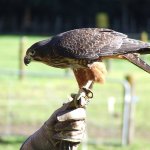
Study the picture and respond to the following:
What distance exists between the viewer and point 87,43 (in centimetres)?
364

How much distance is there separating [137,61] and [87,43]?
0.36 meters

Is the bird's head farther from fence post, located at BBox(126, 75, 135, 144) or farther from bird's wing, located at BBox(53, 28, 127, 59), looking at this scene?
fence post, located at BBox(126, 75, 135, 144)

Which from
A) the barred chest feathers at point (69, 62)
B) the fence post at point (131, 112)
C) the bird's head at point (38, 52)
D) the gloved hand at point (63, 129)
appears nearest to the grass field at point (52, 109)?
the fence post at point (131, 112)

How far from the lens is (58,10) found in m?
41.2

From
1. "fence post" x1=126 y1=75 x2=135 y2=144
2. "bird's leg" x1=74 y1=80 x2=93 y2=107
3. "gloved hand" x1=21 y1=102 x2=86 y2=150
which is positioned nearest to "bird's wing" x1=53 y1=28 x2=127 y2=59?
"bird's leg" x1=74 y1=80 x2=93 y2=107

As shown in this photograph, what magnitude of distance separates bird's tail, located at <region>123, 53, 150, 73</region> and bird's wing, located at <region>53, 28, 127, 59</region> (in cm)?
9

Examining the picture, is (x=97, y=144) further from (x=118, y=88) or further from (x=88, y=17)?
(x=88, y=17)

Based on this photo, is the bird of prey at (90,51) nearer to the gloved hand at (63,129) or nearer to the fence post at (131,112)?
the gloved hand at (63,129)

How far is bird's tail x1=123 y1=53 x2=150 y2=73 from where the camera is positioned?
11.5 feet

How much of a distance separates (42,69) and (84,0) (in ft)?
82.5

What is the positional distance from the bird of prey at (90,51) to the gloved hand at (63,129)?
0.35 meters

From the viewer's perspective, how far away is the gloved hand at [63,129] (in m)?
3.21

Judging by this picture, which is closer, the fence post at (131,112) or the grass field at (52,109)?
the fence post at (131,112)

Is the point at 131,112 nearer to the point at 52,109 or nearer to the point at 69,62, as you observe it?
the point at 52,109
